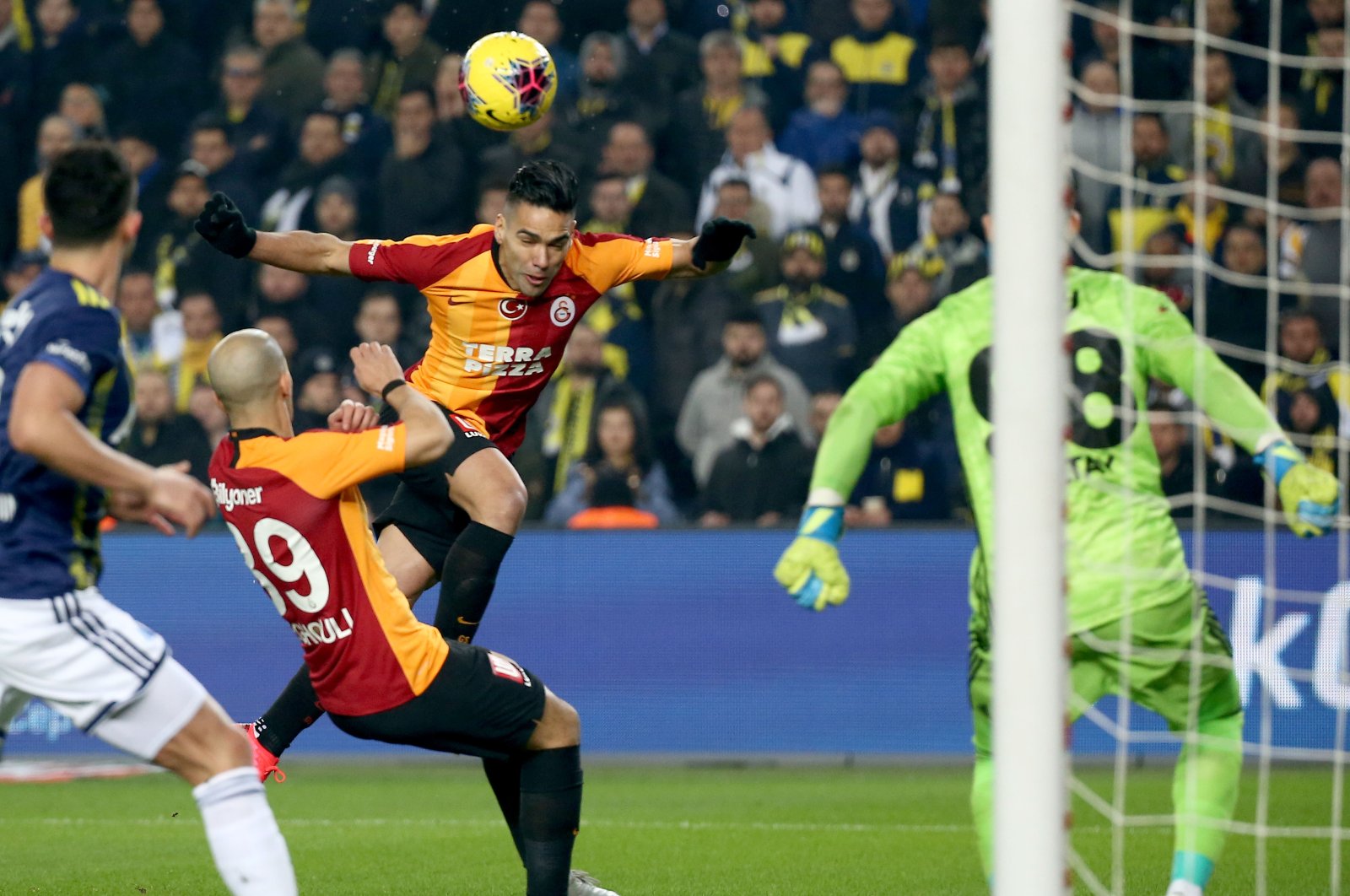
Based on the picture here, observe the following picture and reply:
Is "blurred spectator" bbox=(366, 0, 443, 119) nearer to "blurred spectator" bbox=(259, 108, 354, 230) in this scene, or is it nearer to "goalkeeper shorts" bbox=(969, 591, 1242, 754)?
"blurred spectator" bbox=(259, 108, 354, 230)

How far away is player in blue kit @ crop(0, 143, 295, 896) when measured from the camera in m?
3.98

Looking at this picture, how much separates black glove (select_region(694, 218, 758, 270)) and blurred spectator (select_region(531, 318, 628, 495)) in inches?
187

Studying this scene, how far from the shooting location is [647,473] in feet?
34.9

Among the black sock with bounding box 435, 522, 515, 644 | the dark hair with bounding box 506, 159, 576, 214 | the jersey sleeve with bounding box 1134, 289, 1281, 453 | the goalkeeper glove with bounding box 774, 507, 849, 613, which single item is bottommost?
the black sock with bounding box 435, 522, 515, 644

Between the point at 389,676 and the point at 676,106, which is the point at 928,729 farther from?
the point at 389,676

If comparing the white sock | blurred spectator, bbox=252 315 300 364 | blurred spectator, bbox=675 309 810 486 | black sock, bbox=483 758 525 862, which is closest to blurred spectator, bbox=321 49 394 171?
blurred spectator, bbox=252 315 300 364

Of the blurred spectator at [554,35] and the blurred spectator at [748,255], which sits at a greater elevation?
the blurred spectator at [554,35]

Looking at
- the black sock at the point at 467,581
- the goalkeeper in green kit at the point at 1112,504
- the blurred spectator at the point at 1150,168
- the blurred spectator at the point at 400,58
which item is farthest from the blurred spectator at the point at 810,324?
the goalkeeper in green kit at the point at 1112,504

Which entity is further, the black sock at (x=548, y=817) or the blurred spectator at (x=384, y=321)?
the blurred spectator at (x=384, y=321)

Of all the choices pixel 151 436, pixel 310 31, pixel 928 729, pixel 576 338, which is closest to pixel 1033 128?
pixel 928 729

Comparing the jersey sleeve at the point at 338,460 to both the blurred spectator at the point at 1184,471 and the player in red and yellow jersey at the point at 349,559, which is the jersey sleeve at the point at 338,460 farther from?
the blurred spectator at the point at 1184,471

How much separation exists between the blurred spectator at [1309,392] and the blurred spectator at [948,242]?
2.01m

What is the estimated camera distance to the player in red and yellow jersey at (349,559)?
4.47 metres

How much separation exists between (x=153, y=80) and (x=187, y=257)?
1644 mm
